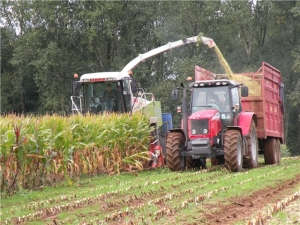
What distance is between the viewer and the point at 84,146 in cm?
1578

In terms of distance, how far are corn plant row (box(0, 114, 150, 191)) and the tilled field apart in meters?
0.58

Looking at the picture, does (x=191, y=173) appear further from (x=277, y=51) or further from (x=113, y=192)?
(x=277, y=51)

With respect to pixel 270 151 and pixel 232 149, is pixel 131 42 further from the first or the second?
pixel 232 149

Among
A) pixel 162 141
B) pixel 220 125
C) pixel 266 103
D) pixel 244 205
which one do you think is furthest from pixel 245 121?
pixel 244 205

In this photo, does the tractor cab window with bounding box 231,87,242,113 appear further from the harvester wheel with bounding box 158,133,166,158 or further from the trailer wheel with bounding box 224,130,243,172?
the harvester wheel with bounding box 158,133,166,158

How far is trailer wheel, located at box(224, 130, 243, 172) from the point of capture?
15086 mm

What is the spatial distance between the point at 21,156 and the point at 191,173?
454 centimetres

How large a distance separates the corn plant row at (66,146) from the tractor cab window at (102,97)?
3.25 ft

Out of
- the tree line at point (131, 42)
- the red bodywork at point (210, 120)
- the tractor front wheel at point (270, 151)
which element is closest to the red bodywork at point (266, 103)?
the tractor front wheel at point (270, 151)

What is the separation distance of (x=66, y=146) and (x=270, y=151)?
24.2 ft

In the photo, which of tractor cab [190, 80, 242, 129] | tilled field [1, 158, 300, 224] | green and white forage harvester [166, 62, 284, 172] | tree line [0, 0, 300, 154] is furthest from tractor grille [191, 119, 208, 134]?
tree line [0, 0, 300, 154]

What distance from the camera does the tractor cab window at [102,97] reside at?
18891mm

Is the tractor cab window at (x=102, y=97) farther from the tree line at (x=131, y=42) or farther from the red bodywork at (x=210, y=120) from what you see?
the tree line at (x=131, y=42)

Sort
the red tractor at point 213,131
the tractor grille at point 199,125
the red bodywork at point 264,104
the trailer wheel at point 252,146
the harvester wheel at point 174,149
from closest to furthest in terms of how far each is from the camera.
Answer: the red tractor at point 213,131 → the tractor grille at point 199,125 → the harvester wheel at point 174,149 → the trailer wheel at point 252,146 → the red bodywork at point 264,104
